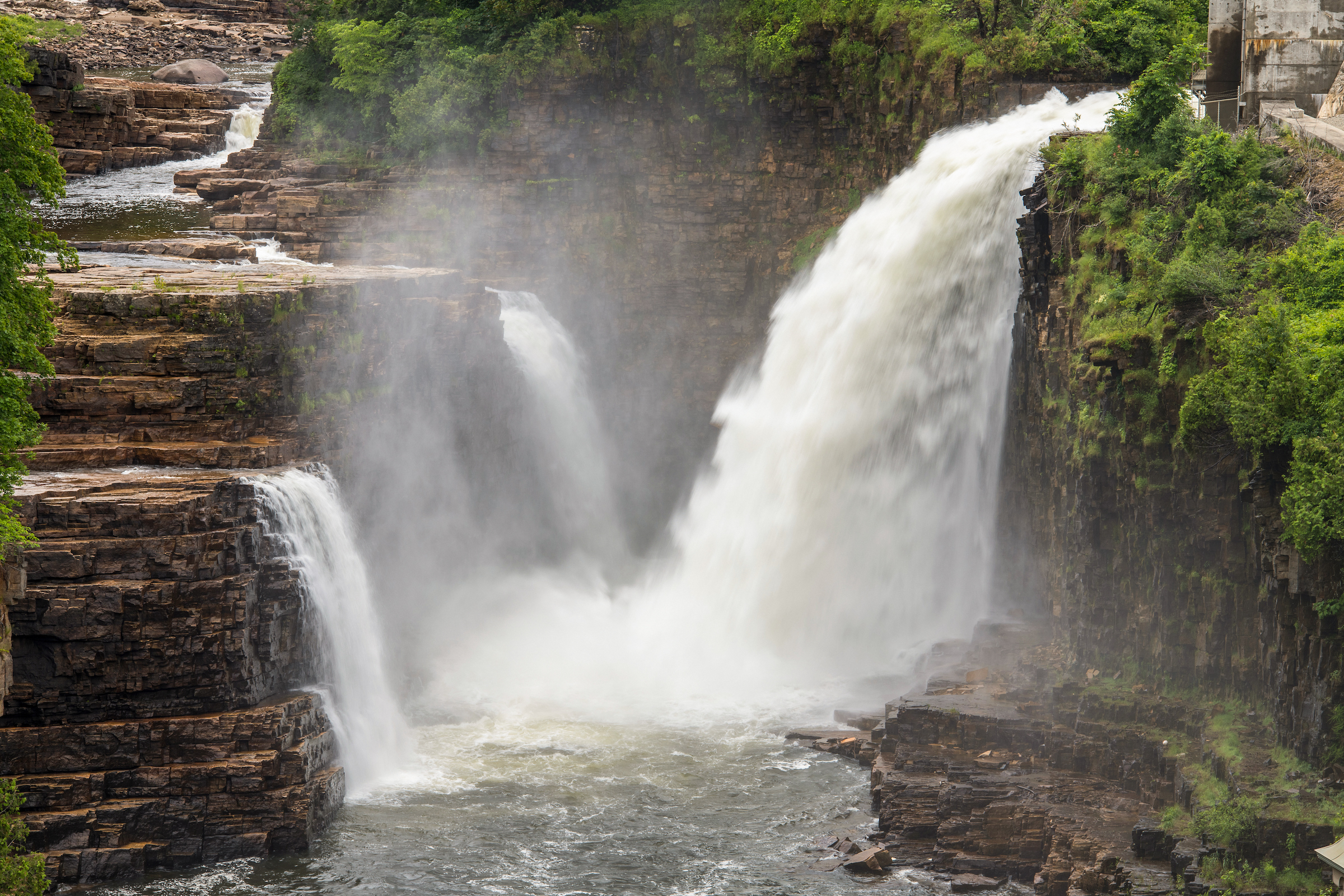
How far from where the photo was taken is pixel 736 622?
3400 centimetres

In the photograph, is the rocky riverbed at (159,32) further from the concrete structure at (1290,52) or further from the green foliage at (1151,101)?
the concrete structure at (1290,52)

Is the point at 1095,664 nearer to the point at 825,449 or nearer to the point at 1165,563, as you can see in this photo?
the point at 1165,563

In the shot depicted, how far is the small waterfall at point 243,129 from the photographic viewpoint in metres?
50.6

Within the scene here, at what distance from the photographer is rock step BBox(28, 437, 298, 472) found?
82.3 ft

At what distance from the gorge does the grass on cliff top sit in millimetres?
521

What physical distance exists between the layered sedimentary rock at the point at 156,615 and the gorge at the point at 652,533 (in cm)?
8

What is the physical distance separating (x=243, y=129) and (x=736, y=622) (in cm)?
3003

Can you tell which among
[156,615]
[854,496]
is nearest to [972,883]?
[854,496]

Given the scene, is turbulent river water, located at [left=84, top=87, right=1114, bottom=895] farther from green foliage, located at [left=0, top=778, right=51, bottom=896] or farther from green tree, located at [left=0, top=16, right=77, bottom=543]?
green tree, located at [left=0, top=16, right=77, bottom=543]

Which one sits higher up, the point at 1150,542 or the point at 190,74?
the point at 190,74

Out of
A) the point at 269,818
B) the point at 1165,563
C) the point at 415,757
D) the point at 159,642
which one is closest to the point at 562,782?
the point at 415,757

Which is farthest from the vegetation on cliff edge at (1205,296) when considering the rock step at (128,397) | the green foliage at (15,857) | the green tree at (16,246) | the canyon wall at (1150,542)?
the green foliage at (15,857)

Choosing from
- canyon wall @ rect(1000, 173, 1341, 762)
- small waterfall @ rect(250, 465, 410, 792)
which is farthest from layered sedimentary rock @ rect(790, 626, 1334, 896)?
small waterfall @ rect(250, 465, 410, 792)

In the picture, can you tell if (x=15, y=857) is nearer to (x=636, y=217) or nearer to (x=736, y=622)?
(x=736, y=622)
